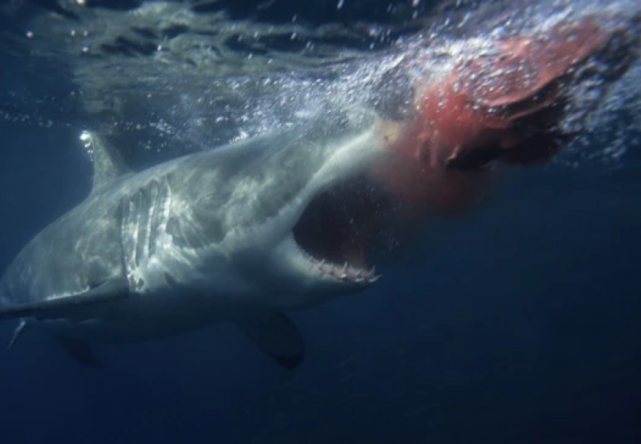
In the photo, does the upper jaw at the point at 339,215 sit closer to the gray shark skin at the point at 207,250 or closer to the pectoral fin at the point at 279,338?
the gray shark skin at the point at 207,250

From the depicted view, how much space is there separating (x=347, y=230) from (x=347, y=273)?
0.43 metres

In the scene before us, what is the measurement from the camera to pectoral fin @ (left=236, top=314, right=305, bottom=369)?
271 inches

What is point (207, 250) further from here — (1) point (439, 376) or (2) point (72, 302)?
(1) point (439, 376)

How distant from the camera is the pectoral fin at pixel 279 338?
6883mm

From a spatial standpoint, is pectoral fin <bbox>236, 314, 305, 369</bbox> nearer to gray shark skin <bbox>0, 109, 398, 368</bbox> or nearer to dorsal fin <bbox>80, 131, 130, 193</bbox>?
gray shark skin <bbox>0, 109, 398, 368</bbox>

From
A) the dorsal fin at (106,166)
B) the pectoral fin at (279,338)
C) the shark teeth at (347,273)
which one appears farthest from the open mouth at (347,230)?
the dorsal fin at (106,166)

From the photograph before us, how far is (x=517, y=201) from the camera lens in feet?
108

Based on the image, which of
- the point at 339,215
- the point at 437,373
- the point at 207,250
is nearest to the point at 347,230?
the point at 339,215

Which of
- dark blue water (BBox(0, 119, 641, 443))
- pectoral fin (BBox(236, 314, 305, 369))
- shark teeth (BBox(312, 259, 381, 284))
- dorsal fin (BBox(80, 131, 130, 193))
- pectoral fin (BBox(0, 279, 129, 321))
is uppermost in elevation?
dorsal fin (BBox(80, 131, 130, 193))

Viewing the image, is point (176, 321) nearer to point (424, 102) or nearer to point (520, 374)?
point (424, 102)

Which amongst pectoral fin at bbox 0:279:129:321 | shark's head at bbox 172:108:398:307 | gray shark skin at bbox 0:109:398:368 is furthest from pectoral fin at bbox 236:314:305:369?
shark's head at bbox 172:108:398:307

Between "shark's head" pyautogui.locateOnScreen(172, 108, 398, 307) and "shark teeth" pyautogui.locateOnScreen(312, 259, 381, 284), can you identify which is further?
"shark teeth" pyautogui.locateOnScreen(312, 259, 381, 284)

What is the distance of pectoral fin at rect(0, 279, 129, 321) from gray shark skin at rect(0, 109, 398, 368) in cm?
1

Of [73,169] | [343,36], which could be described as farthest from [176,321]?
[73,169]
